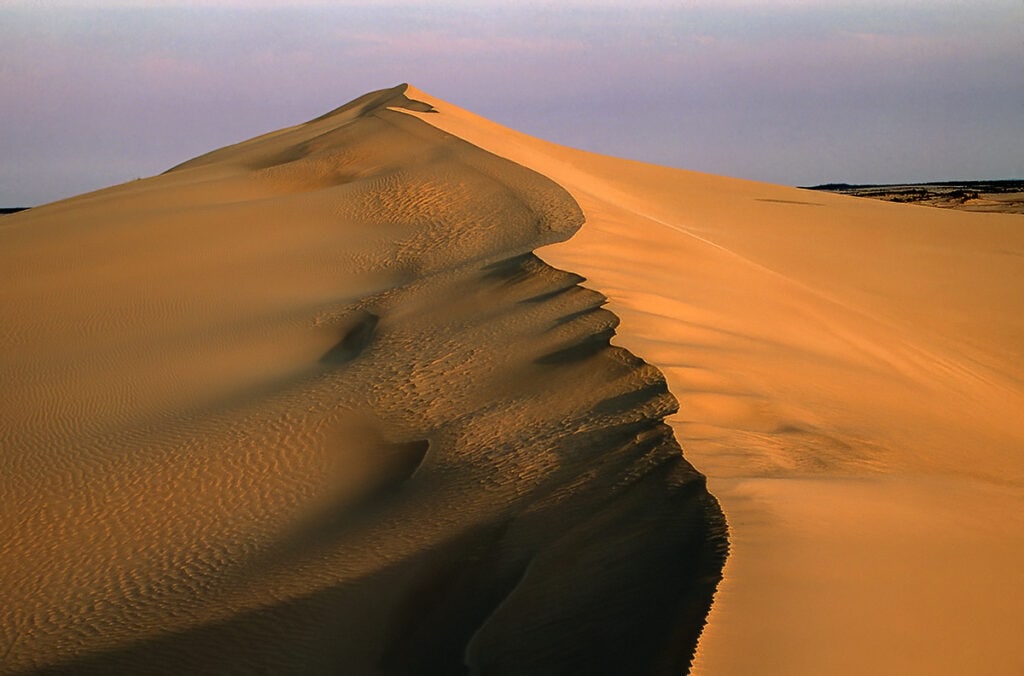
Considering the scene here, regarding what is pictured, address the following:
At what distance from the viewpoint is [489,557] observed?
527 cm

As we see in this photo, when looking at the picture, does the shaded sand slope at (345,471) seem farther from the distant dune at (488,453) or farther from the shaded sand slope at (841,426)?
the shaded sand slope at (841,426)

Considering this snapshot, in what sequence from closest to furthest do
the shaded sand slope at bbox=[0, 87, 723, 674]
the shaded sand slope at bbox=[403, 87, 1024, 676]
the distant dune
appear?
the shaded sand slope at bbox=[403, 87, 1024, 676] < the distant dune < the shaded sand slope at bbox=[0, 87, 723, 674]

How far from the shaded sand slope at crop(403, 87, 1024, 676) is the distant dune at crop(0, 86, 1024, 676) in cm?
2

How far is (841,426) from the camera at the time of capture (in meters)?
6.66

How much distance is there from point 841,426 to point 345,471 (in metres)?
3.07

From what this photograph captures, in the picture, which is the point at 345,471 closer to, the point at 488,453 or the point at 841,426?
the point at 488,453

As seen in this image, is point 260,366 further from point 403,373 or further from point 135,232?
point 135,232

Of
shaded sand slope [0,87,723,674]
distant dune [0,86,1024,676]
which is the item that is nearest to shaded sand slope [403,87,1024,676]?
distant dune [0,86,1024,676]

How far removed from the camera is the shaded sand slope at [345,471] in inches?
183

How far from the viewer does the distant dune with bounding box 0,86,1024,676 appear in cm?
397

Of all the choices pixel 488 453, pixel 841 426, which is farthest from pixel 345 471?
pixel 841 426

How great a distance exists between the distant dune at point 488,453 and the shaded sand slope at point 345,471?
3cm

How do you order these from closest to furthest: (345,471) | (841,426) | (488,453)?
1. (488,453)
2. (841,426)
3. (345,471)

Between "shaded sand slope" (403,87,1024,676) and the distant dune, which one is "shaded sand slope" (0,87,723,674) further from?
"shaded sand slope" (403,87,1024,676)
